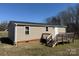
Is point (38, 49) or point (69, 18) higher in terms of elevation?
point (69, 18)

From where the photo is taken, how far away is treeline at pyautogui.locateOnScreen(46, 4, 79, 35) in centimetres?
1251

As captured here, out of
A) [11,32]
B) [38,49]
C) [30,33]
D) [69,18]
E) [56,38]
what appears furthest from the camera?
[30,33]

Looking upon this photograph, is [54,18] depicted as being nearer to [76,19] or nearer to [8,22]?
[76,19]

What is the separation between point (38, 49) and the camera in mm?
12680

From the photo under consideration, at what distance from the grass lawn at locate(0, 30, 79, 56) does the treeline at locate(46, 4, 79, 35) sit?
0.80 metres

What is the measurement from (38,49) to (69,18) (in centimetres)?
209

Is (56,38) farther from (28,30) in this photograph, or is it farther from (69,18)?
(28,30)

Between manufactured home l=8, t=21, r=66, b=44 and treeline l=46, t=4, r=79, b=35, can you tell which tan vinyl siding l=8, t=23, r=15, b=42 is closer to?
manufactured home l=8, t=21, r=66, b=44

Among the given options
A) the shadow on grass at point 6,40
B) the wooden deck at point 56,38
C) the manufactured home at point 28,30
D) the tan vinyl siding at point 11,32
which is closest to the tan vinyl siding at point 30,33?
the manufactured home at point 28,30

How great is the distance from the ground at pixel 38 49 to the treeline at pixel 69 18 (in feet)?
2.56

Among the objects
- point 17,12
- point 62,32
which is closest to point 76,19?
point 62,32

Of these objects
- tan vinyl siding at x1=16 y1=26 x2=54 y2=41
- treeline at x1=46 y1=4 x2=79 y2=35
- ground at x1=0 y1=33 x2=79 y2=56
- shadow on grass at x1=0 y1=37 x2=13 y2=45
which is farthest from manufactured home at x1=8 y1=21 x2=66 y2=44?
ground at x1=0 y1=33 x2=79 y2=56

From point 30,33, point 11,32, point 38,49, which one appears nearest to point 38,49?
point 38,49

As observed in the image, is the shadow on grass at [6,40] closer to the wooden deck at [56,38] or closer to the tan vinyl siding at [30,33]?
the tan vinyl siding at [30,33]
